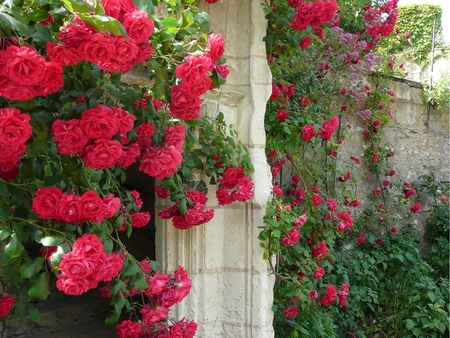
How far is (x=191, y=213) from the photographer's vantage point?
2.06 meters

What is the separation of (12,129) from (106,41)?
0.33m

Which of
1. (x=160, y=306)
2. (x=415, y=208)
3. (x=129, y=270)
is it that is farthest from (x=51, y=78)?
(x=415, y=208)

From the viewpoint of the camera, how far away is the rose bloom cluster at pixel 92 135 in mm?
1227

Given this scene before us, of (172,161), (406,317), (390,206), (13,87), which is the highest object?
(13,87)

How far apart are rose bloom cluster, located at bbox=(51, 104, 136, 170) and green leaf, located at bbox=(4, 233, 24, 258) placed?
1.01ft

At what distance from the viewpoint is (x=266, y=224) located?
241cm

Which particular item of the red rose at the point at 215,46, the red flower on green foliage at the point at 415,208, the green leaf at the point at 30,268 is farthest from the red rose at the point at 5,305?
the red flower on green foliage at the point at 415,208

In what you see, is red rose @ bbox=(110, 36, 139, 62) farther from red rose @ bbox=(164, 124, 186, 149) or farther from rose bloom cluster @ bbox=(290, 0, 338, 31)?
rose bloom cluster @ bbox=(290, 0, 338, 31)

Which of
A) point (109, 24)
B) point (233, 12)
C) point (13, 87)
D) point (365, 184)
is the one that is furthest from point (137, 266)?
point (365, 184)

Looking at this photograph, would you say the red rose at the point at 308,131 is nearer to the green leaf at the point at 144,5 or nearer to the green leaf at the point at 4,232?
the green leaf at the point at 144,5

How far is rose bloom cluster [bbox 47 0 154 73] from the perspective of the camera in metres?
1.11

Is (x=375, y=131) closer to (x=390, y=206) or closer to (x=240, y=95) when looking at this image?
(x=390, y=206)

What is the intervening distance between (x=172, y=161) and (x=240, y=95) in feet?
3.35

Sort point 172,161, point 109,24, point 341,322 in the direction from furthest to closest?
point 341,322 < point 172,161 < point 109,24
